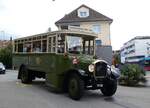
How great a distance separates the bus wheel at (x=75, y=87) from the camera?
12.5 meters

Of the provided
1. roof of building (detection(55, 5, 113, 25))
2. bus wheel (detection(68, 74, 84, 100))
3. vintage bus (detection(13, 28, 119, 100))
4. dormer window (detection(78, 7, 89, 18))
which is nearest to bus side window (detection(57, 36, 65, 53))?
vintage bus (detection(13, 28, 119, 100))

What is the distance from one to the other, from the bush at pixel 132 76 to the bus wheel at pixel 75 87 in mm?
9675

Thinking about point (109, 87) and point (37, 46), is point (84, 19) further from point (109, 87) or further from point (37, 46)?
point (109, 87)

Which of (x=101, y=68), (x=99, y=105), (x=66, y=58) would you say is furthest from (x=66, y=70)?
(x=99, y=105)

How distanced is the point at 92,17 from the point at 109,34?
433cm

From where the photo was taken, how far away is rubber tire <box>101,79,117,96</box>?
13.7 m

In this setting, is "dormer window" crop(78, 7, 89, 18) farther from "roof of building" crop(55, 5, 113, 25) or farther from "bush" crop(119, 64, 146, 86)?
"bush" crop(119, 64, 146, 86)

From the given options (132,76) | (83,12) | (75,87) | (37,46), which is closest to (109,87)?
(75,87)

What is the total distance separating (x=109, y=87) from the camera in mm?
14016

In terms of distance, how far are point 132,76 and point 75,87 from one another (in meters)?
10.3

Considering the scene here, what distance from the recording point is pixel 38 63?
1645 cm

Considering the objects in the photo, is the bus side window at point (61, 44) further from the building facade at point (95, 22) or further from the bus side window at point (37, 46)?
the building facade at point (95, 22)

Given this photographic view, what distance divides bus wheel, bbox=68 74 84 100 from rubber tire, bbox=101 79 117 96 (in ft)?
4.65

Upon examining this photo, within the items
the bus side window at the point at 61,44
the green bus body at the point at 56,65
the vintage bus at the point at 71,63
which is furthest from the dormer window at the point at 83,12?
the bus side window at the point at 61,44
